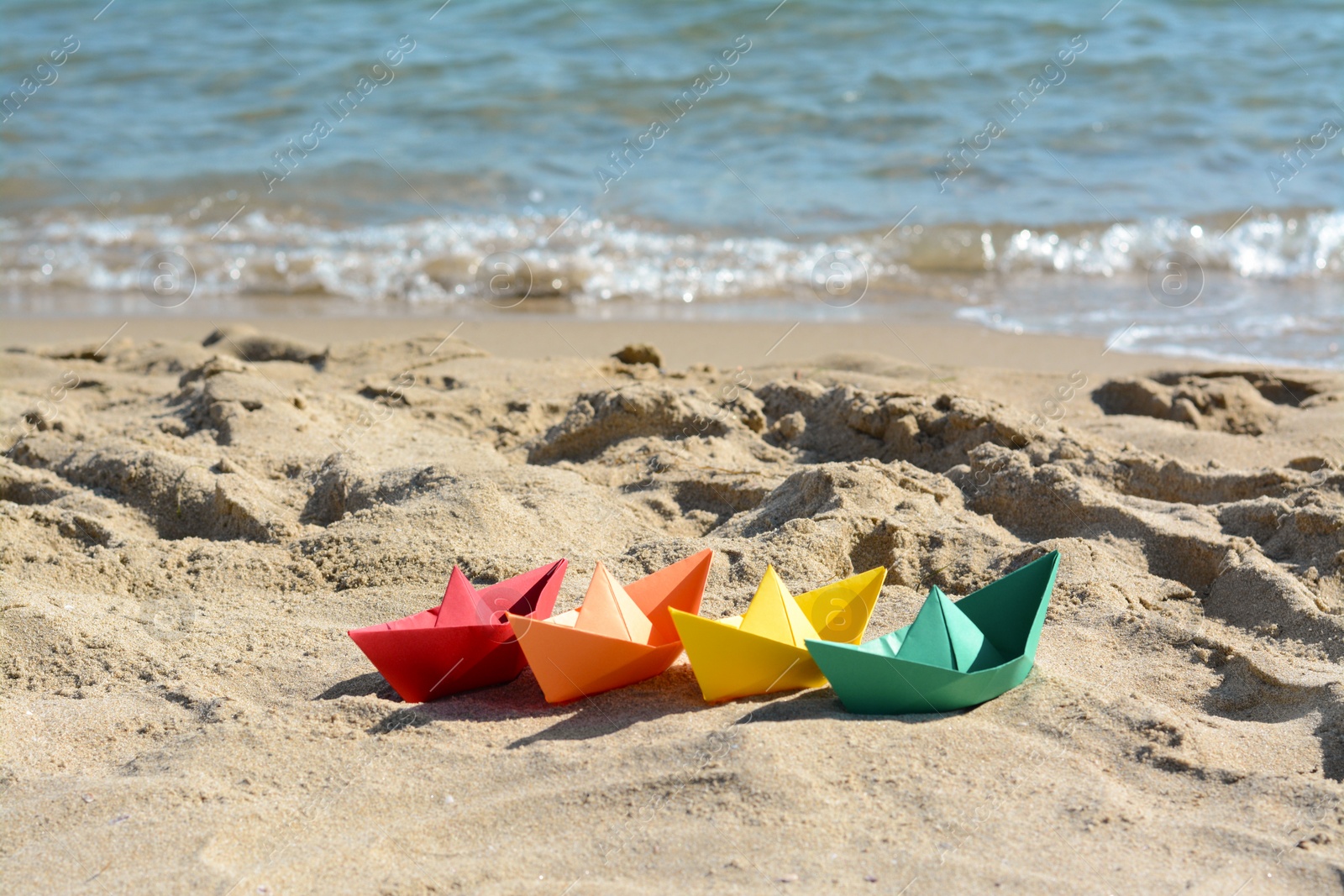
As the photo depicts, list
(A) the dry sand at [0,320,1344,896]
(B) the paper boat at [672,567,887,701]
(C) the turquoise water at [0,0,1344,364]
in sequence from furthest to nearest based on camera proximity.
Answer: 1. (C) the turquoise water at [0,0,1344,364]
2. (B) the paper boat at [672,567,887,701]
3. (A) the dry sand at [0,320,1344,896]

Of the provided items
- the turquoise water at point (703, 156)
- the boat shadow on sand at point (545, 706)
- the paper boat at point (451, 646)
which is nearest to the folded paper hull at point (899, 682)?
the boat shadow on sand at point (545, 706)

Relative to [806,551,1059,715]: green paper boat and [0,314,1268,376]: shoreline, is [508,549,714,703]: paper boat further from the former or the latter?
[0,314,1268,376]: shoreline

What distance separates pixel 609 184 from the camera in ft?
27.2

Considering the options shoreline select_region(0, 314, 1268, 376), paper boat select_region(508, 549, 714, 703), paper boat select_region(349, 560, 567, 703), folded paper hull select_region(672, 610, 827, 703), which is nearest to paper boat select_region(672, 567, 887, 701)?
folded paper hull select_region(672, 610, 827, 703)

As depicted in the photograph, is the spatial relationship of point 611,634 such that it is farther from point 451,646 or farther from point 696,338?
point 696,338

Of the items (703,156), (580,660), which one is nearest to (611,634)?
(580,660)

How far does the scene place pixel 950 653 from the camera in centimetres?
209

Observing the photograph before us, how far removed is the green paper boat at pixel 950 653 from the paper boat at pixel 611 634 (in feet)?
1.19

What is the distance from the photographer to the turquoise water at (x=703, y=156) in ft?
23.2

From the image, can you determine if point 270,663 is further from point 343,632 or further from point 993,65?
point 993,65

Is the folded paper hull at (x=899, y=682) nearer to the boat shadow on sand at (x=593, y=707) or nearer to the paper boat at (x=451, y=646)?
the boat shadow on sand at (x=593, y=707)

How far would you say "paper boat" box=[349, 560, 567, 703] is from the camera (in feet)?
7.00

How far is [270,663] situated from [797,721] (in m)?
1.17

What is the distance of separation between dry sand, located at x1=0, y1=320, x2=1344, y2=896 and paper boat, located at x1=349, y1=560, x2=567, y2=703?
0.18 feet
